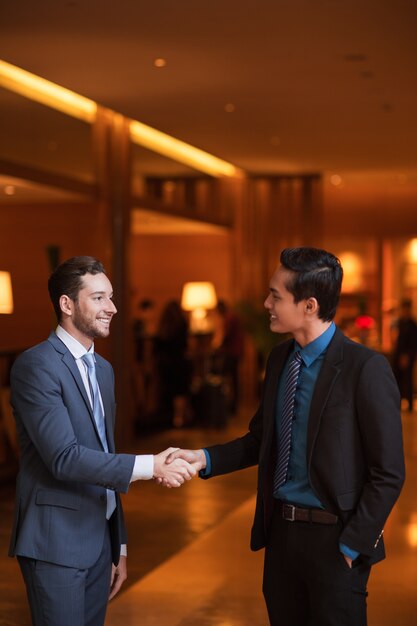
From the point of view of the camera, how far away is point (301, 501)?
9.59 feet

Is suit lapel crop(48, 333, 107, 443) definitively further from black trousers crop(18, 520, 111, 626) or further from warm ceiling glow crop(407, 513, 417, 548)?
warm ceiling glow crop(407, 513, 417, 548)

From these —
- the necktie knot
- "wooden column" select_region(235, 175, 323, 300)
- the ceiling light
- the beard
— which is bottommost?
the necktie knot

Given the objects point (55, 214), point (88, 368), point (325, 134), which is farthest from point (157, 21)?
point (325, 134)

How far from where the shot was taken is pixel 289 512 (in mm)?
2947

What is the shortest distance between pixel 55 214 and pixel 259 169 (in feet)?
24.1

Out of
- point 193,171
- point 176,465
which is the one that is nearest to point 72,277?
point 176,465

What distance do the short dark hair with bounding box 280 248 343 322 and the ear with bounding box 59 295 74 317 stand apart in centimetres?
68

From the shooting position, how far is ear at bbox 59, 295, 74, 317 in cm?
306

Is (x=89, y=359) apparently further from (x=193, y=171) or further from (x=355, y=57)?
(x=193, y=171)

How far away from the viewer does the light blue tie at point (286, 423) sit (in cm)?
298

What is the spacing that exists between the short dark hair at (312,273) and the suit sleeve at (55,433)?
2.37ft

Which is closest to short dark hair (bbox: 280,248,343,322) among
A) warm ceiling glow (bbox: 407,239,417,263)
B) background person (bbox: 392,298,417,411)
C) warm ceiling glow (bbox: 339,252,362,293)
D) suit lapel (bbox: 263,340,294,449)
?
suit lapel (bbox: 263,340,294,449)

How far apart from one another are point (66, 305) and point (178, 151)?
12.5 m

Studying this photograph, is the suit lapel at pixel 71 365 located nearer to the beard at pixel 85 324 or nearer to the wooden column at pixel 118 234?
the beard at pixel 85 324
